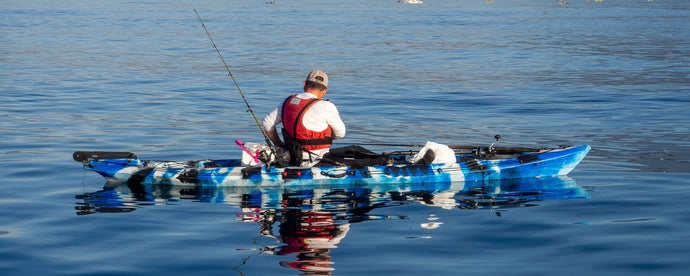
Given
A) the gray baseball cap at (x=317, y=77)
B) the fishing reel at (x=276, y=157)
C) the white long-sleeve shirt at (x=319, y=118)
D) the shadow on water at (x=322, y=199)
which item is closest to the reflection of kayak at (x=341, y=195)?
the shadow on water at (x=322, y=199)

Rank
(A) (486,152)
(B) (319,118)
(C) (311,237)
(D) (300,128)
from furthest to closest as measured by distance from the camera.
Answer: (A) (486,152) < (D) (300,128) < (B) (319,118) < (C) (311,237)

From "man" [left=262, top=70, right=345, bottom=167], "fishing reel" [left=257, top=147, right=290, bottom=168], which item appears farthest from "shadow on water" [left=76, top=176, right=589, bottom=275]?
"man" [left=262, top=70, right=345, bottom=167]

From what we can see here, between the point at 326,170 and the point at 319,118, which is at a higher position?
the point at 319,118

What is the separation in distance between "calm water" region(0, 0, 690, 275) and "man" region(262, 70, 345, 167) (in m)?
0.52

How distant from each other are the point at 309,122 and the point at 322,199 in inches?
38.9

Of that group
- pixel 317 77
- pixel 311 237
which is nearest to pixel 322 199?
pixel 317 77

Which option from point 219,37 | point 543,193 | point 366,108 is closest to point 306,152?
point 543,193

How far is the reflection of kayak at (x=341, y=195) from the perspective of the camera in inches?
382

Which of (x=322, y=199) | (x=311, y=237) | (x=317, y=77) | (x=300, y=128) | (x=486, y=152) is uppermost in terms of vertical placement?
(x=317, y=77)

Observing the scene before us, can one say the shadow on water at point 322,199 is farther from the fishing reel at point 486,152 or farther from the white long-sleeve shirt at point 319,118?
the white long-sleeve shirt at point 319,118

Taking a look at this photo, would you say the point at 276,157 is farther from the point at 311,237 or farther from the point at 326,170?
the point at 311,237

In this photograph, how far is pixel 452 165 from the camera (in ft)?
35.8

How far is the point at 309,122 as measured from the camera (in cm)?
1008

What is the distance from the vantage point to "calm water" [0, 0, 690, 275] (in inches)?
298
